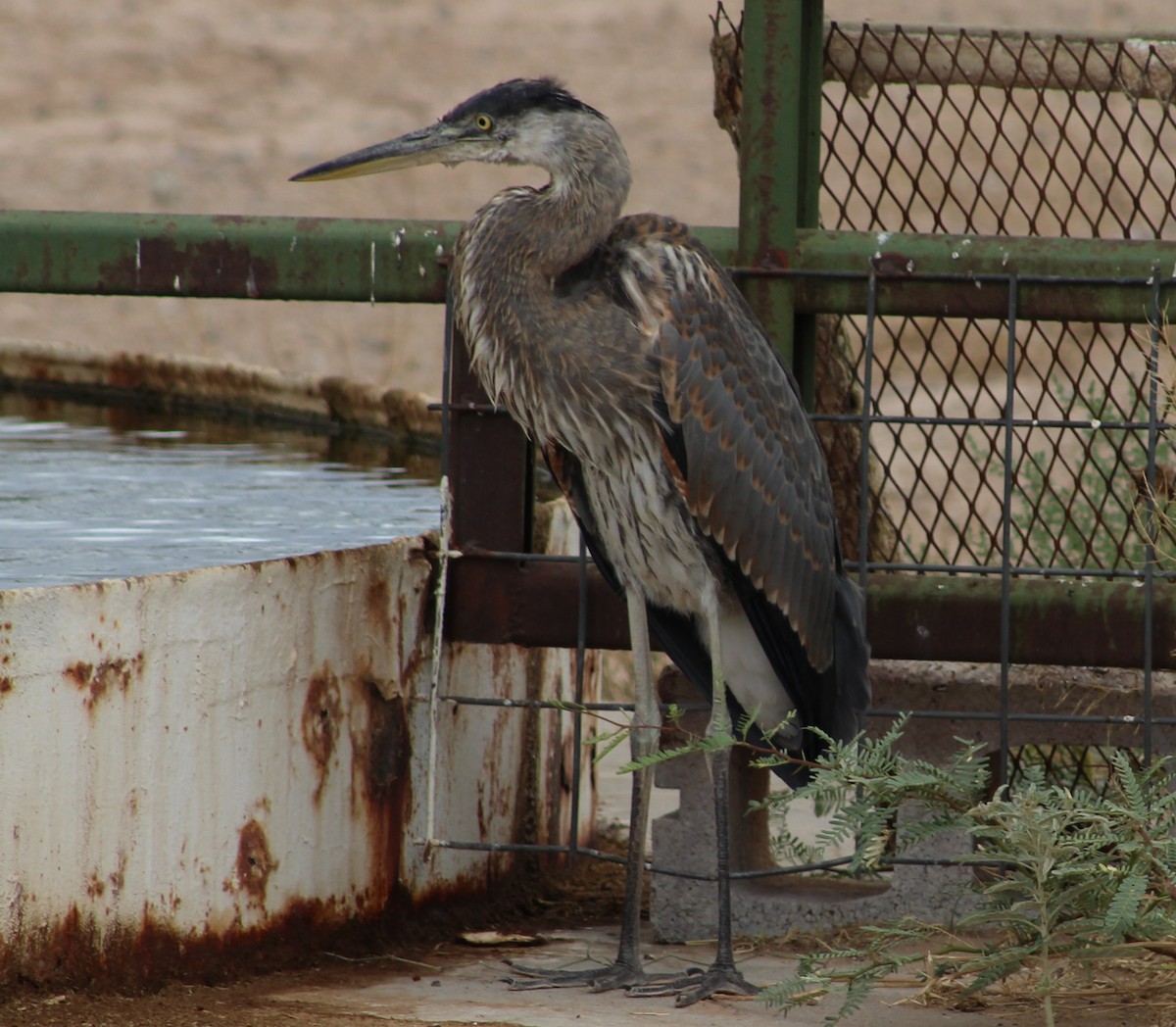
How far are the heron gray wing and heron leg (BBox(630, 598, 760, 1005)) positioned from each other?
169 millimetres

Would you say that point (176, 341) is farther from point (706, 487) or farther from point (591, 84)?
Result: point (706, 487)

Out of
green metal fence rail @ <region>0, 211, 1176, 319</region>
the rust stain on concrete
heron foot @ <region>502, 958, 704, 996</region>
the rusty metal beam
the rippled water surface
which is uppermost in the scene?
green metal fence rail @ <region>0, 211, 1176, 319</region>

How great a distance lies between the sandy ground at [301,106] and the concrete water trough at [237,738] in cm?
1072

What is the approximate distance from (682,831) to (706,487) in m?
0.93

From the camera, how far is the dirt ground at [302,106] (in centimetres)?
1773

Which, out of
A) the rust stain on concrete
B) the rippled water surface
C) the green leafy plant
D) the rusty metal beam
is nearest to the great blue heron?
the rusty metal beam

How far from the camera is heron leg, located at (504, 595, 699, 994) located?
12.9ft

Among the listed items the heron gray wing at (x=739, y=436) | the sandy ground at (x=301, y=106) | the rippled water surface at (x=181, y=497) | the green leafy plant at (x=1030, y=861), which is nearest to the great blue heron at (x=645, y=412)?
the heron gray wing at (x=739, y=436)

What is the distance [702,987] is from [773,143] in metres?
1.66

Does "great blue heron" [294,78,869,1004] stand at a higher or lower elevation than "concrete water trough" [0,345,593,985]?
higher

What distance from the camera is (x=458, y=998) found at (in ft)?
12.5

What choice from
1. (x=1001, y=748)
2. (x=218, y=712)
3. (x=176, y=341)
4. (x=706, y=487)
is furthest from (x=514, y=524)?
(x=176, y=341)

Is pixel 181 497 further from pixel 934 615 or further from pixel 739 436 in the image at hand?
pixel 934 615

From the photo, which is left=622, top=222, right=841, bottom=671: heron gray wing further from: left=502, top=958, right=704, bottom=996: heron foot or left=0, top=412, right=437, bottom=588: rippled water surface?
left=0, top=412, right=437, bottom=588: rippled water surface
